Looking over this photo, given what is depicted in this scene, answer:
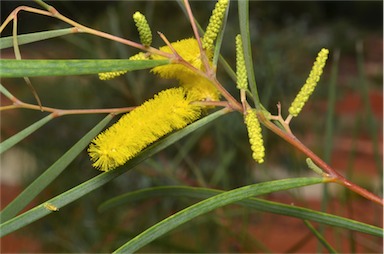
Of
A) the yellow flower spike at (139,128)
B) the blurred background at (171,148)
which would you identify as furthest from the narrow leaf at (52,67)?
the blurred background at (171,148)

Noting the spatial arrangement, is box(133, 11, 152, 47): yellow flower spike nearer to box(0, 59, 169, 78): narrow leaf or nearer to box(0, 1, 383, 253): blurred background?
box(0, 59, 169, 78): narrow leaf

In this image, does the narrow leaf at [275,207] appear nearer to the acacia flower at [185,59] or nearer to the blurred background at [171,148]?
the acacia flower at [185,59]

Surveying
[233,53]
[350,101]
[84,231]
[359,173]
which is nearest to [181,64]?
[84,231]

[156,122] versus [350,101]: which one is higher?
[350,101]

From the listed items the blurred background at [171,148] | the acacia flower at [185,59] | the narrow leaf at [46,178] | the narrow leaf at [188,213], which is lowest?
the narrow leaf at [188,213]

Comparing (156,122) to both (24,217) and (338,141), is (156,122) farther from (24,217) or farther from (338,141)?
(338,141)
